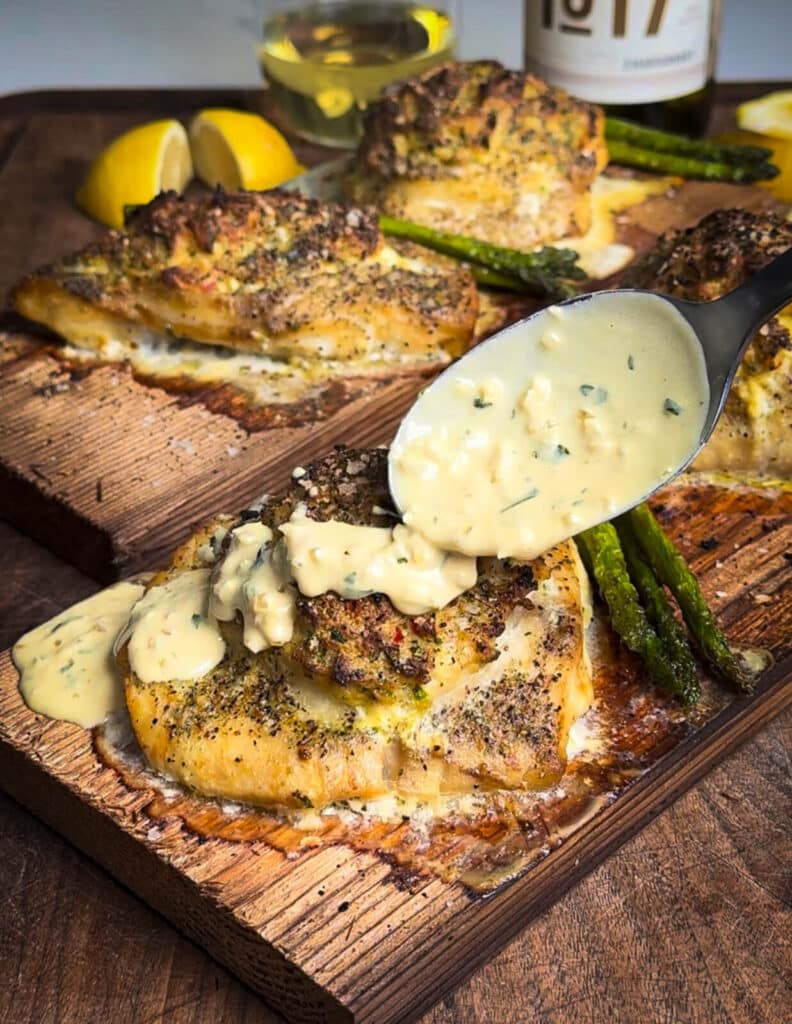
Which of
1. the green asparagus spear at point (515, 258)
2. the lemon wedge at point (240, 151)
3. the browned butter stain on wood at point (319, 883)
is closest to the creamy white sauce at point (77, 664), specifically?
A: the browned butter stain on wood at point (319, 883)

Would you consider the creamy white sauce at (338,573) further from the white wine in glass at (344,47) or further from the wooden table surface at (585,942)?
the white wine in glass at (344,47)

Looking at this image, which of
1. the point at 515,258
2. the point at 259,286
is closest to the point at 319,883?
the point at 259,286

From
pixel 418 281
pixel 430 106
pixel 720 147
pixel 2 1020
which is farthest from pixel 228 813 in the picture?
pixel 720 147

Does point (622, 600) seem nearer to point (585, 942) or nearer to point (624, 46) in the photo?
point (585, 942)

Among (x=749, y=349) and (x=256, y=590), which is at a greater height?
(x=256, y=590)

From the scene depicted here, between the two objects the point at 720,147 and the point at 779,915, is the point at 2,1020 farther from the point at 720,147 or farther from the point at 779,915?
the point at 720,147
